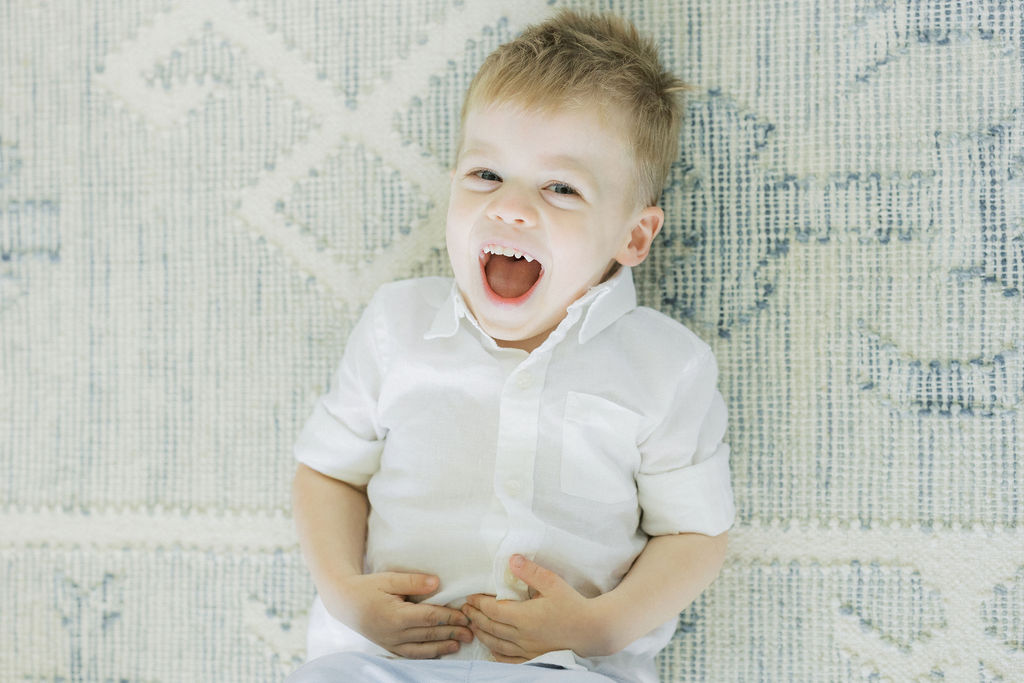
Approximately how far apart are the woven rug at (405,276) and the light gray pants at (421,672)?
27 cm

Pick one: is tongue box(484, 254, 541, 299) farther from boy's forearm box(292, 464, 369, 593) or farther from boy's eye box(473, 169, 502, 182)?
boy's forearm box(292, 464, 369, 593)

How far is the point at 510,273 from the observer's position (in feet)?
2.81

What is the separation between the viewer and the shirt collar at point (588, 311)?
2.81 ft

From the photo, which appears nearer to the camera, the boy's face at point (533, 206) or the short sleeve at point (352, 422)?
the boy's face at point (533, 206)

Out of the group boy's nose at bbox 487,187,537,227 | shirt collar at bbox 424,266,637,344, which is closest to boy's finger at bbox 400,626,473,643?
shirt collar at bbox 424,266,637,344

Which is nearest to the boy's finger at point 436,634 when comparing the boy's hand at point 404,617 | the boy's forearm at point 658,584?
the boy's hand at point 404,617

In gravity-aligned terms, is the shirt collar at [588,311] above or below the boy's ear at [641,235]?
below

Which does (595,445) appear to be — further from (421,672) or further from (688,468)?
(421,672)

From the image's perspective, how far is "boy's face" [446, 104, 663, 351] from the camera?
0.80 metres

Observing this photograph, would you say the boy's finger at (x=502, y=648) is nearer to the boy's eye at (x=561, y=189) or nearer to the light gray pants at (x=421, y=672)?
the light gray pants at (x=421, y=672)

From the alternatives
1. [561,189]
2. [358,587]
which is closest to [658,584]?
[358,587]

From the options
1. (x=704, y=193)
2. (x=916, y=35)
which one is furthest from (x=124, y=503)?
(x=916, y=35)

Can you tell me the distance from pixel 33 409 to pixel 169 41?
1.67 ft

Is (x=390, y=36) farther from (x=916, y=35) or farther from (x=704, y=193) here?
(x=916, y=35)
